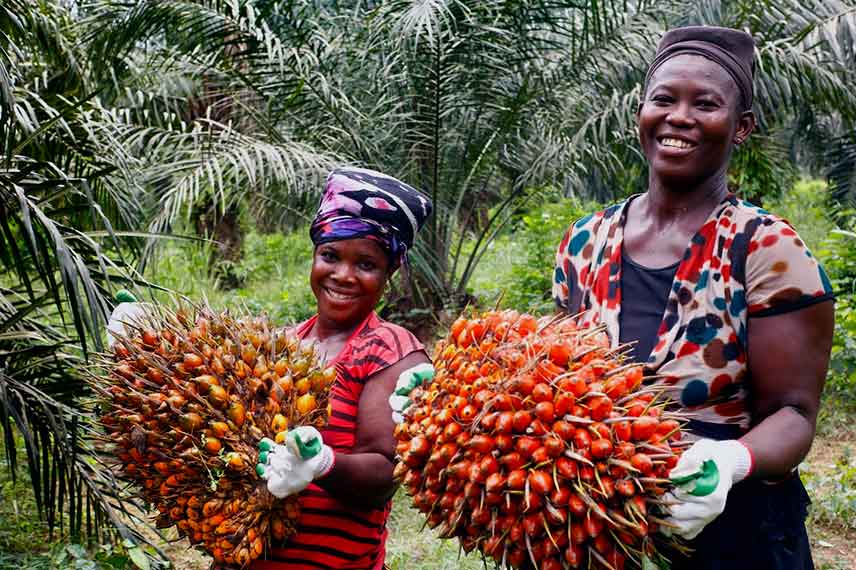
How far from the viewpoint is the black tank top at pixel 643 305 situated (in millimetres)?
1733

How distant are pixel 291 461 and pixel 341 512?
38 centimetres

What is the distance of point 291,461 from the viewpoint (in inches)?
68.9

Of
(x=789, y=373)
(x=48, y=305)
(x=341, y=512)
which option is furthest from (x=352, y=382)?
(x=48, y=305)

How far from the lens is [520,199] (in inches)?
301

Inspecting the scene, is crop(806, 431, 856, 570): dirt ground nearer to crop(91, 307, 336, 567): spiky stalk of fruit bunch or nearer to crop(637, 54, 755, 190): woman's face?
crop(637, 54, 755, 190): woman's face

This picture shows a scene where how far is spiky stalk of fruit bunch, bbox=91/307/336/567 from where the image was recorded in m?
1.82

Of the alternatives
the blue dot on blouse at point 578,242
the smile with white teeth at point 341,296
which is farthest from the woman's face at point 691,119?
the smile with white teeth at point 341,296

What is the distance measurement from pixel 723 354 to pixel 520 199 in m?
6.09

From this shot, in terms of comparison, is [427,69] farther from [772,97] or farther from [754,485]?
[754,485]

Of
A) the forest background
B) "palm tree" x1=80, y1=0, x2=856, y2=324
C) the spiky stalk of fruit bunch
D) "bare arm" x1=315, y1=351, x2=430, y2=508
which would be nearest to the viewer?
the spiky stalk of fruit bunch

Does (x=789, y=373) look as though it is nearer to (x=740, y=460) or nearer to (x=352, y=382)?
(x=740, y=460)

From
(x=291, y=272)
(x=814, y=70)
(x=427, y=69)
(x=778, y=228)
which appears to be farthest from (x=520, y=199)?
(x=778, y=228)

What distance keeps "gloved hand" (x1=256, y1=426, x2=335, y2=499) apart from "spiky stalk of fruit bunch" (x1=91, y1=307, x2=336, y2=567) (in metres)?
0.04

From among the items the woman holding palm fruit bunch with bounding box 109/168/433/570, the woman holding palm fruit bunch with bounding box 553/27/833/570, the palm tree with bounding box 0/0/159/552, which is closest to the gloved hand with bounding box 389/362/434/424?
the woman holding palm fruit bunch with bounding box 109/168/433/570
